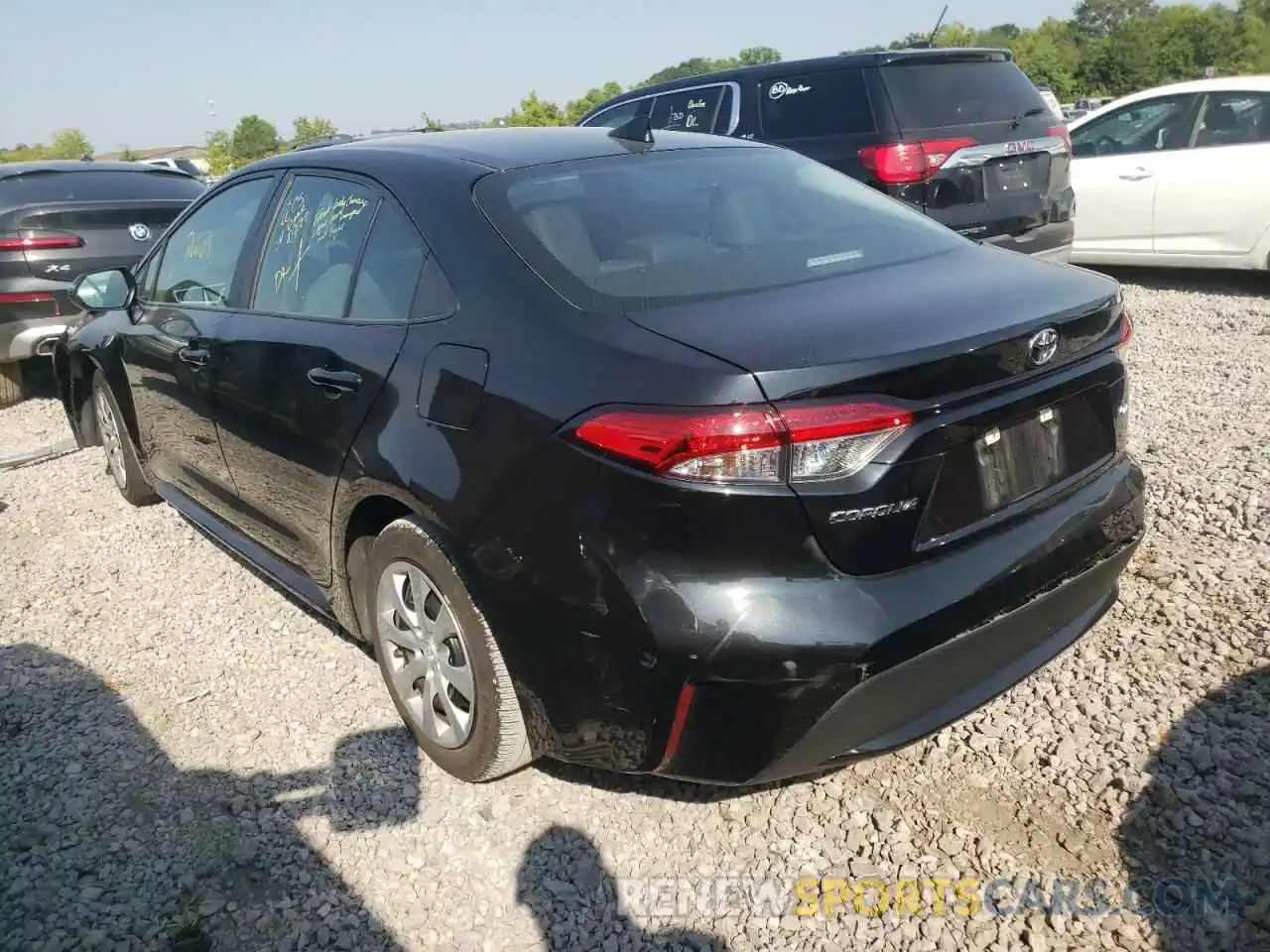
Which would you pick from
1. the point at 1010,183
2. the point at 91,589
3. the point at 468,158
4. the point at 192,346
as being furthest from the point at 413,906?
the point at 1010,183

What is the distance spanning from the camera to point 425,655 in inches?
109

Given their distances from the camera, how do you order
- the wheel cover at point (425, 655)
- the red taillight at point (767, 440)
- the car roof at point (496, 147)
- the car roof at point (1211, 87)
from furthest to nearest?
1. the car roof at point (1211, 87)
2. the car roof at point (496, 147)
3. the wheel cover at point (425, 655)
4. the red taillight at point (767, 440)

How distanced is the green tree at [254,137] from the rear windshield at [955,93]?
74.1 metres

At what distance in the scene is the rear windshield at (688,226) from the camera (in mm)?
2449

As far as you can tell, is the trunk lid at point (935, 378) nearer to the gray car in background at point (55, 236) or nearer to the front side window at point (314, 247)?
the front side window at point (314, 247)

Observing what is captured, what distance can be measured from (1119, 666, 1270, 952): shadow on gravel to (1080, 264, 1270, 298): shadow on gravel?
5.99m

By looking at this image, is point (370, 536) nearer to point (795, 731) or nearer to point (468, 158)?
point (468, 158)

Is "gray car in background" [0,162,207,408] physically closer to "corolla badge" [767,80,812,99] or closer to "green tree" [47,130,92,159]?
"corolla badge" [767,80,812,99]

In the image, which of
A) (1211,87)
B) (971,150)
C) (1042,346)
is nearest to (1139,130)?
(1211,87)

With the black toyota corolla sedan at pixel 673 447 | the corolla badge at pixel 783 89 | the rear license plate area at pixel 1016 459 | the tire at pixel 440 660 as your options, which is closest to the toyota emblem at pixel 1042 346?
the black toyota corolla sedan at pixel 673 447

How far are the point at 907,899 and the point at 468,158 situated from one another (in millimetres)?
2210

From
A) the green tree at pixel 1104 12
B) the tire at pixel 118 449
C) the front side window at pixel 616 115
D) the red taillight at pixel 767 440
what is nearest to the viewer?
the red taillight at pixel 767 440

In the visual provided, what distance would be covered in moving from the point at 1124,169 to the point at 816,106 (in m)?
2.82

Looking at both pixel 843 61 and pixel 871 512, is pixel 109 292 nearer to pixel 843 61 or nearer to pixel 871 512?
pixel 871 512
